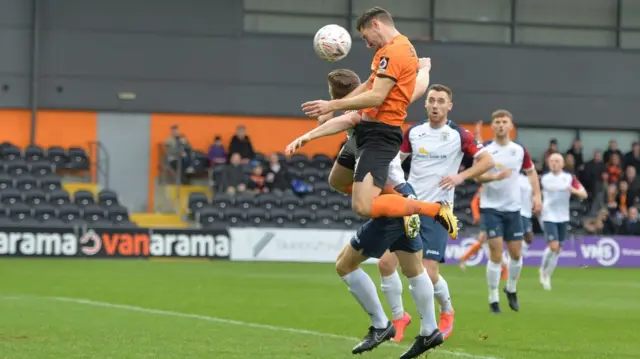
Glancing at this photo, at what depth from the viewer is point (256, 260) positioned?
101 ft

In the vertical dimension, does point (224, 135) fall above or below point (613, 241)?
above

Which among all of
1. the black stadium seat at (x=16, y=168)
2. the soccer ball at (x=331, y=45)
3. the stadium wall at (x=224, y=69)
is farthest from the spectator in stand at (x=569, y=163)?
the soccer ball at (x=331, y=45)

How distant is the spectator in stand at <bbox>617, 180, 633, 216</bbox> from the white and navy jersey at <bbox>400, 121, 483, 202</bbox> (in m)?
22.7

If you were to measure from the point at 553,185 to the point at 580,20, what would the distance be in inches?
684

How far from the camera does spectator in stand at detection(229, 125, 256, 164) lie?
3428 cm

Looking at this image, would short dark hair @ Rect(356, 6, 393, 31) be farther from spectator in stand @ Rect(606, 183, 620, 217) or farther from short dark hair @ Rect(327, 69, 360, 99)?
spectator in stand @ Rect(606, 183, 620, 217)

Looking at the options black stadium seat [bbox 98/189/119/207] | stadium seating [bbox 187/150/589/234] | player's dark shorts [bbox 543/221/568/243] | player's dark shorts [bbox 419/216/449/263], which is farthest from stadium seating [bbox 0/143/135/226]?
player's dark shorts [bbox 419/216/449/263]

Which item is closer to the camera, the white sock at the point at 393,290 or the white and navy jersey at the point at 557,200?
→ the white sock at the point at 393,290

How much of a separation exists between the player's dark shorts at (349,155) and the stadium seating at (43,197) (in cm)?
2048

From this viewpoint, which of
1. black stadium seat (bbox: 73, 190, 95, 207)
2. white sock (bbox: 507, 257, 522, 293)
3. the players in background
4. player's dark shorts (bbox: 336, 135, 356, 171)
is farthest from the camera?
black stadium seat (bbox: 73, 190, 95, 207)

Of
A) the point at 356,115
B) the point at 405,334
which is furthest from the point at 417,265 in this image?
the point at 405,334

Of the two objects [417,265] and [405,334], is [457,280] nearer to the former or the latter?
[405,334]

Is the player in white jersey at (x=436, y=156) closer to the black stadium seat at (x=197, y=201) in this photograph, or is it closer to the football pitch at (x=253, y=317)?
the football pitch at (x=253, y=317)

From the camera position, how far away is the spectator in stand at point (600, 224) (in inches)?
1329
